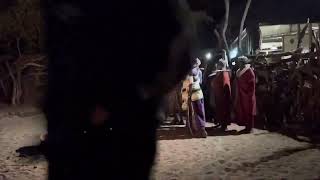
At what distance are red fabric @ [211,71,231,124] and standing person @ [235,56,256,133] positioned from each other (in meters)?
0.23

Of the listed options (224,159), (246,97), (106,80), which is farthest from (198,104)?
(106,80)

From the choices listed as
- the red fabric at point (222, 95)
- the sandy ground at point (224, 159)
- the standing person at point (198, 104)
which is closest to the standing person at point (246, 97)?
the red fabric at point (222, 95)

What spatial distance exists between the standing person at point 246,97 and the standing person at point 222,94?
0.25 meters

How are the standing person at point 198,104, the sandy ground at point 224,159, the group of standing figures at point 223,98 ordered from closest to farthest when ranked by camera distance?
the sandy ground at point 224,159 < the standing person at point 198,104 < the group of standing figures at point 223,98

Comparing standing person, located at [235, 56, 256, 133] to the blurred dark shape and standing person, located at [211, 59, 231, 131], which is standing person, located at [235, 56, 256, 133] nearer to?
standing person, located at [211, 59, 231, 131]

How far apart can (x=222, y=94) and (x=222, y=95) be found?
22 millimetres

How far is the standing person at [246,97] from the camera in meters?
10.0

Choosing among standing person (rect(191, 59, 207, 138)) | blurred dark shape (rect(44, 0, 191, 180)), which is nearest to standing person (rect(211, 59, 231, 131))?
standing person (rect(191, 59, 207, 138))

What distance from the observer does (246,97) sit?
33.1 ft

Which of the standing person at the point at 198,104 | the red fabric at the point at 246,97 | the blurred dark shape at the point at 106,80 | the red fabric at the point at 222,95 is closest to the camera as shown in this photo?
the blurred dark shape at the point at 106,80

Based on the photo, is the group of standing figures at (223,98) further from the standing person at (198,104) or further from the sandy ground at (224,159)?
the sandy ground at (224,159)

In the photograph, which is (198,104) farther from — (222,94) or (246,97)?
(246,97)

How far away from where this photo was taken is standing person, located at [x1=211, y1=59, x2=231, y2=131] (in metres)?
10.3

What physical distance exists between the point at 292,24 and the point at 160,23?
55.4 ft
